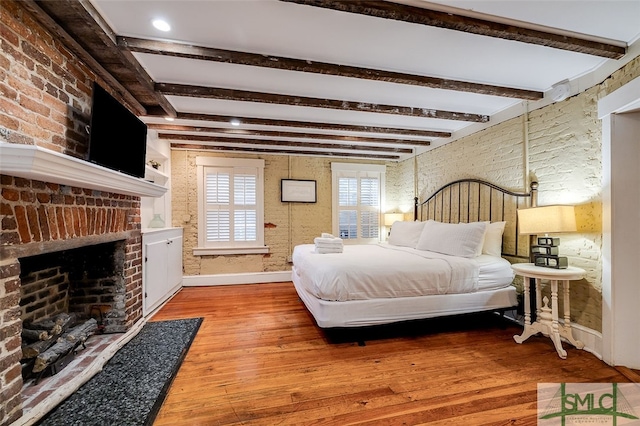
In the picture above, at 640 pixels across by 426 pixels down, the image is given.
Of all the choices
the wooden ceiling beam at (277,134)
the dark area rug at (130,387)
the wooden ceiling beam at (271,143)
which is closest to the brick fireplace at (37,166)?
the dark area rug at (130,387)

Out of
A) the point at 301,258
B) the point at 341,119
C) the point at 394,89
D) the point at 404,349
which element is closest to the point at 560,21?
the point at 394,89

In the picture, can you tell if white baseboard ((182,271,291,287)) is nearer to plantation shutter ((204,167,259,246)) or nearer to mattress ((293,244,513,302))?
plantation shutter ((204,167,259,246))

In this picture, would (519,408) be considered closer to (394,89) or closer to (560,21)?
(560,21)

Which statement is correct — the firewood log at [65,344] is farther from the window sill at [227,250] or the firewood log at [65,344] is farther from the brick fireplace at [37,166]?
the window sill at [227,250]

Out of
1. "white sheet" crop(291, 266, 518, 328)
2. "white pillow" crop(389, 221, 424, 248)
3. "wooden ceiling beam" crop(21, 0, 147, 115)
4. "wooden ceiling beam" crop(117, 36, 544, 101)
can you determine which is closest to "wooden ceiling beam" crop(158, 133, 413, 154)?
"wooden ceiling beam" crop(21, 0, 147, 115)

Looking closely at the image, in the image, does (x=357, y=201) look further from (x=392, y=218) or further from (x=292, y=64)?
(x=292, y=64)

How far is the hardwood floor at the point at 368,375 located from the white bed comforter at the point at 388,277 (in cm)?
46

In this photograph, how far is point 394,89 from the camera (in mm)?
2711

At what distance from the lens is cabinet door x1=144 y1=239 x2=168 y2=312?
3.12m

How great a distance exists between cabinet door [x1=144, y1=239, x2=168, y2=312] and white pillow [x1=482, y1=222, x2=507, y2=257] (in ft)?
13.0

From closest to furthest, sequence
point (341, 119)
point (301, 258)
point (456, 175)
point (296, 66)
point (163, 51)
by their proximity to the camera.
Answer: point (163, 51) < point (296, 66) < point (301, 258) < point (341, 119) < point (456, 175)

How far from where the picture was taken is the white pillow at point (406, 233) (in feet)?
13.0

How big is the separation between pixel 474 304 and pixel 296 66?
2819 mm

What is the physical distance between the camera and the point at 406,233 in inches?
161
